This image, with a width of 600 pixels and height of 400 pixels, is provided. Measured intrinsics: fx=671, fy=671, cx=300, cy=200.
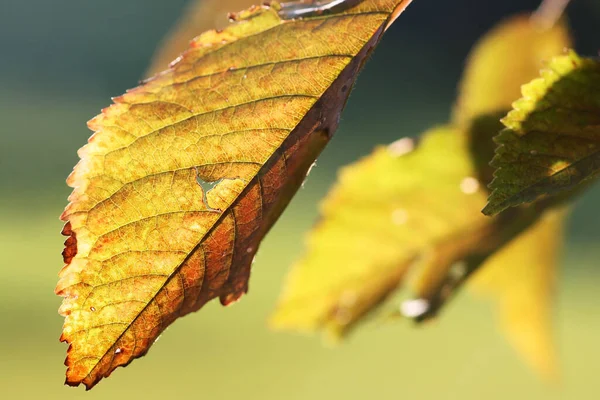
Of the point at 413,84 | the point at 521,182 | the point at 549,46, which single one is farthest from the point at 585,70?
the point at 413,84

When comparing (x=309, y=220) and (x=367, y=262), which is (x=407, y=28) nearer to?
(x=309, y=220)

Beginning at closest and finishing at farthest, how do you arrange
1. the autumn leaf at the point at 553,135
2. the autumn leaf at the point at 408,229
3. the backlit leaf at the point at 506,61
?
the autumn leaf at the point at 553,135
the autumn leaf at the point at 408,229
the backlit leaf at the point at 506,61

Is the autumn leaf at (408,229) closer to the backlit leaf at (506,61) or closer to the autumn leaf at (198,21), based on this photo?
the backlit leaf at (506,61)

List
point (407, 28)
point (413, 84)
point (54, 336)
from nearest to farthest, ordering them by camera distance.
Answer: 1. point (54, 336)
2. point (413, 84)
3. point (407, 28)

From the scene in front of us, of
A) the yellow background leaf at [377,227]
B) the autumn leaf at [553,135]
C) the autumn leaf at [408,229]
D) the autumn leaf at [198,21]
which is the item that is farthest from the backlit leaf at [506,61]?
the autumn leaf at [553,135]

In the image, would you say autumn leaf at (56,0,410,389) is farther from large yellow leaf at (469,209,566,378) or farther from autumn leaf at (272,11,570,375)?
large yellow leaf at (469,209,566,378)

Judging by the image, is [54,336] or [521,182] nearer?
[521,182]

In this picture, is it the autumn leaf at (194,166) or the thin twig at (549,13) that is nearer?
the autumn leaf at (194,166)
